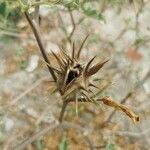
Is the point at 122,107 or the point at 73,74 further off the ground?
the point at 73,74

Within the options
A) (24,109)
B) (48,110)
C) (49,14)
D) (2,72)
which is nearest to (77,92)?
(48,110)

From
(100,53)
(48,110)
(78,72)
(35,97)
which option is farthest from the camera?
(100,53)

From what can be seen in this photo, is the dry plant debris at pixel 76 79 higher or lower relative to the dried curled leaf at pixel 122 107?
higher

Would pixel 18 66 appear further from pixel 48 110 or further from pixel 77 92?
pixel 77 92

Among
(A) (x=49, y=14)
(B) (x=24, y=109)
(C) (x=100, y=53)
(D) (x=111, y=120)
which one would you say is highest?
(A) (x=49, y=14)

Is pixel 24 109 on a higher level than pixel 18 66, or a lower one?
lower

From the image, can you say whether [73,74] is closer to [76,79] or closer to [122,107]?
[76,79]

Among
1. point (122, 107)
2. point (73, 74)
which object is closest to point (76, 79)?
point (73, 74)

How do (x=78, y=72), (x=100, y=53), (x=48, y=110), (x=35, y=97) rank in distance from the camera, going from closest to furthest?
(x=78, y=72), (x=48, y=110), (x=35, y=97), (x=100, y=53)

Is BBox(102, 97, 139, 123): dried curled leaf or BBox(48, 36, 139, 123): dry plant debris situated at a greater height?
BBox(48, 36, 139, 123): dry plant debris

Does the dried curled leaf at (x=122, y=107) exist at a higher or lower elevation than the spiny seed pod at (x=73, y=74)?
lower

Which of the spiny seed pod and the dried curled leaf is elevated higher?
the spiny seed pod
